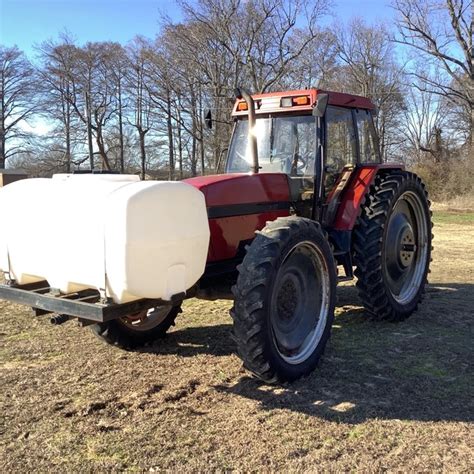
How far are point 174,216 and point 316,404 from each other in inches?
62.8

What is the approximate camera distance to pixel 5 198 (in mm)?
3816

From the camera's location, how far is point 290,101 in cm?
528

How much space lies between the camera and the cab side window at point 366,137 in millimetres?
6012

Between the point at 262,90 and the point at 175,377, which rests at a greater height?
the point at 262,90

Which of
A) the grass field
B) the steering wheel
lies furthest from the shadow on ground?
the steering wheel

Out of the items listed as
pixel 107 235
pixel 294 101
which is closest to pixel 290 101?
pixel 294 101

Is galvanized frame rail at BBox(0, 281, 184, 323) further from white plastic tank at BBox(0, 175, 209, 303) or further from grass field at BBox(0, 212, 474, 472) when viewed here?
grass field at BBox(0, 212, 474, 472)

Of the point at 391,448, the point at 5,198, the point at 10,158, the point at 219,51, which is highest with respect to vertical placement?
Answer: the point at 219,51

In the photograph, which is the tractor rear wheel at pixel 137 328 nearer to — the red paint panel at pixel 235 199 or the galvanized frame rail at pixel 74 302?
the red paint panel at pixel 235 199

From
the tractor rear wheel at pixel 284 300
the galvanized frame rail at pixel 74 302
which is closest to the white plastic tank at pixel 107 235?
the galvanized frame rail at pixel 74 302

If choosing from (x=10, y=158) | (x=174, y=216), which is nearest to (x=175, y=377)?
(x=174, y=216)

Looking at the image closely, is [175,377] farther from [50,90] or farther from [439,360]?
[50,90]

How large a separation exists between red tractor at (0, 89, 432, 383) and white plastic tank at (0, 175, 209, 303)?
0.16 meters

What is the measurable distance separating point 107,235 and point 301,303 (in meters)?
1.79
